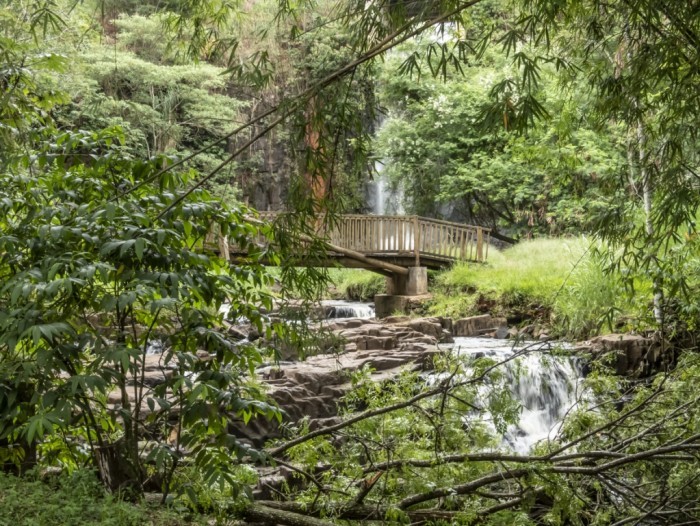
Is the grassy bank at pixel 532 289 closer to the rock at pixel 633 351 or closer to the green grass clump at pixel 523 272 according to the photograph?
the green grass clump at pixel 523 272

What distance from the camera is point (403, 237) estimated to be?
14.9m

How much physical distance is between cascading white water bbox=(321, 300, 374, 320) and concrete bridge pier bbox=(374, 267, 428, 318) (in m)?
0.26

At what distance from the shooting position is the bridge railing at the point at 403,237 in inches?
584

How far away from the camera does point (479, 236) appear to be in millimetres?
15039

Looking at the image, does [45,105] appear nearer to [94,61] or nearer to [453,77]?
[94,61]

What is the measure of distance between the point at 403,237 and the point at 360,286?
225cm

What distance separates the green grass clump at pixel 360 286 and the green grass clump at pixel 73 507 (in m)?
12.9

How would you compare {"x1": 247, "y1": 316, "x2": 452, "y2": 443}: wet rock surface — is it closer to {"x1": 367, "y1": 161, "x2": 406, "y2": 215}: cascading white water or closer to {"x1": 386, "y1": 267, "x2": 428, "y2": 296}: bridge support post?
{"x1": 386, "y1": 267, "x2": 428, "y2": 296}: bridge support post

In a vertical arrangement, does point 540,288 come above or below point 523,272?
below

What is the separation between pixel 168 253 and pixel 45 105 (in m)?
2.22

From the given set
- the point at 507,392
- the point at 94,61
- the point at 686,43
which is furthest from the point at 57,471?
the point at 94,61

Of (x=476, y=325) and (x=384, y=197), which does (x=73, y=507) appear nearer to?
(x=476, y=325)

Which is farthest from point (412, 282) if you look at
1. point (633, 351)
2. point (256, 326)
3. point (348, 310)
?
point (256, 326)

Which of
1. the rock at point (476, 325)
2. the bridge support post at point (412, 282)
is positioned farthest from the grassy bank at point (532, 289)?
the rock at point (476, 325)
